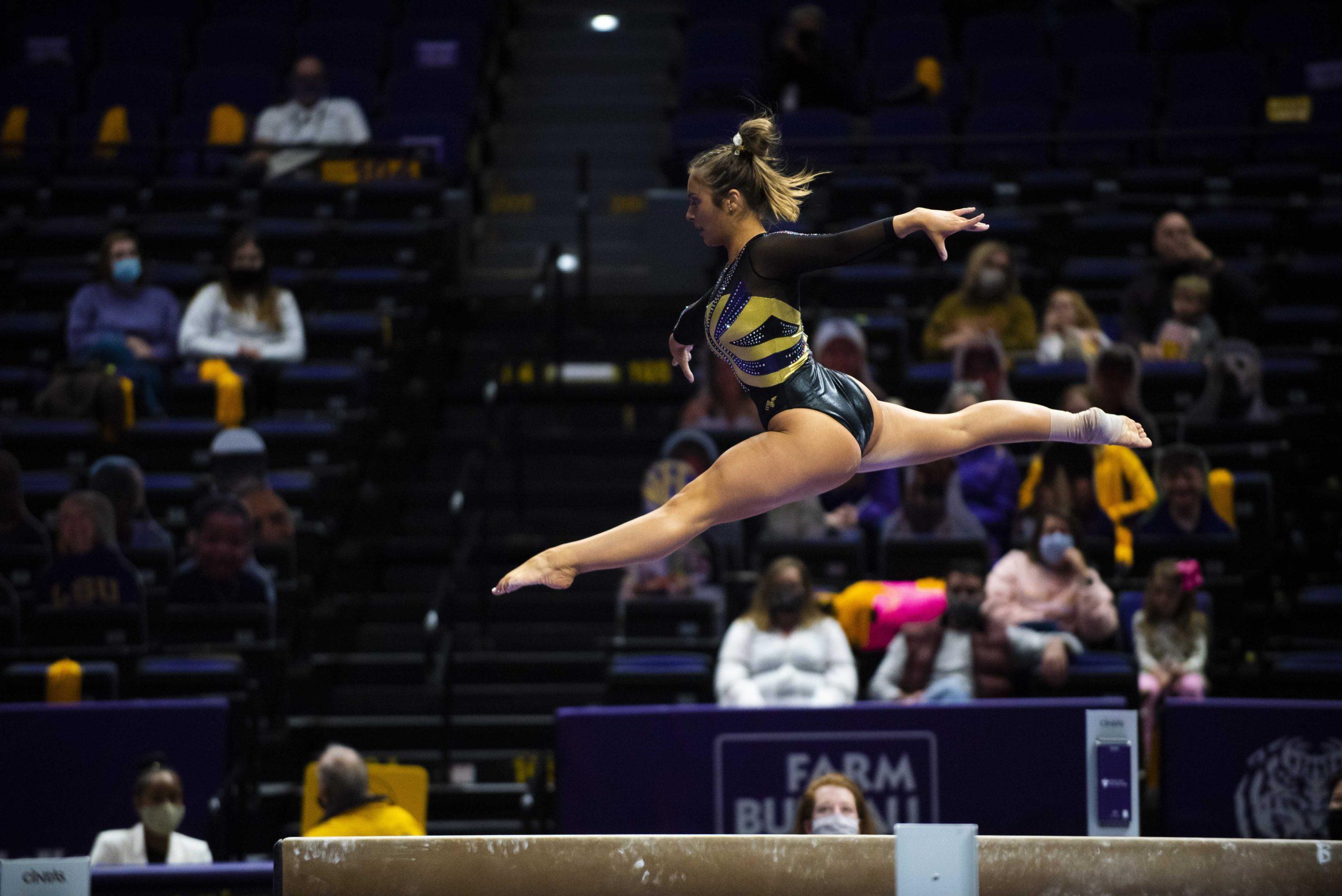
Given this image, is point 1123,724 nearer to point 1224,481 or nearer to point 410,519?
point 1224,481

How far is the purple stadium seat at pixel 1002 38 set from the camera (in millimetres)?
11164

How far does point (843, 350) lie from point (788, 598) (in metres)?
1.59

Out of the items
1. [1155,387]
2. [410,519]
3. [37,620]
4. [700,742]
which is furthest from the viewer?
[410,519]

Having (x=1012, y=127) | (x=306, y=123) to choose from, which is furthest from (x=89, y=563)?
(x=1012, y=127)

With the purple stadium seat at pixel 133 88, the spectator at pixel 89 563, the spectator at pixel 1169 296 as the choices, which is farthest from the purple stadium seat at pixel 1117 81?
the spectator at pixel 89 563

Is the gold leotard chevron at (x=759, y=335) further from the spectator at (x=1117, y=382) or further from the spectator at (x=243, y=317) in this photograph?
the spectator at (x=243, y=317)

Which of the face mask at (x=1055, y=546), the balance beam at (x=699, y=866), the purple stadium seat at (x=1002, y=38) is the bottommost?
the balance beam at (x=699, y=866)

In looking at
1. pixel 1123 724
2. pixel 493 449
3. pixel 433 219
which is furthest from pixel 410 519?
pixel 1123 724

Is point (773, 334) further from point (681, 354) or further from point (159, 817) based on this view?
point (159, 817)

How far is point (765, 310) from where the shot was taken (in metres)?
3.50

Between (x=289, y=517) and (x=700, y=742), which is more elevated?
(x=289, y=517)

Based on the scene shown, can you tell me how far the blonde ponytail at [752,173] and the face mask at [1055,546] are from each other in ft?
10.8

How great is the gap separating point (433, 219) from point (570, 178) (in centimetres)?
224

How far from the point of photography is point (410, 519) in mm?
8867
